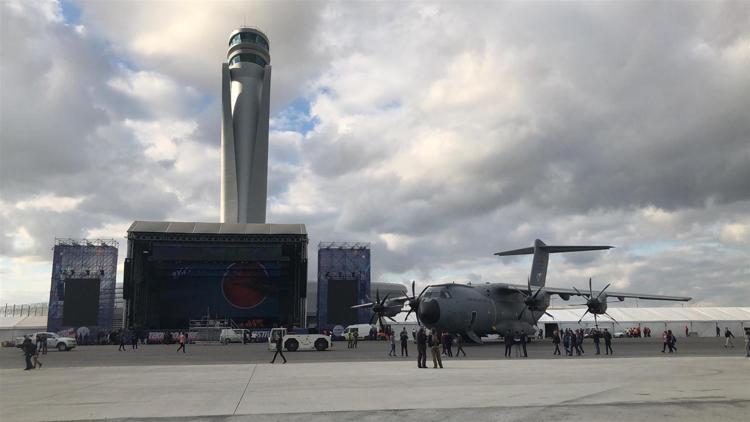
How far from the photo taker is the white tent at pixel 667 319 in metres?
65.9

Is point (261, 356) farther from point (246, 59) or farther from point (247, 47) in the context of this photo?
point (247, 47)

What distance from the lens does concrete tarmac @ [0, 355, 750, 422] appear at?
31.1ft

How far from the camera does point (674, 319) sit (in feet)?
228

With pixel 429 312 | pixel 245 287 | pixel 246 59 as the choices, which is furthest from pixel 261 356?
pixel 246 59

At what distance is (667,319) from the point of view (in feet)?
227

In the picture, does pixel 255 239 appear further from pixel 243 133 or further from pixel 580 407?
pixel 580 407

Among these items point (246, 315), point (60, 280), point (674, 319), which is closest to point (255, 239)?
point (246, 315)

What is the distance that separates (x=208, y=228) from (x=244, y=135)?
36.4 metres

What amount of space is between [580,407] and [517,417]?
1.67 meters

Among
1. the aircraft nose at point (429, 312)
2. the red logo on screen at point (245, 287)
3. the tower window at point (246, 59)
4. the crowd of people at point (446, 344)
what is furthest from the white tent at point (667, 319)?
the tower window at point (246, 59)

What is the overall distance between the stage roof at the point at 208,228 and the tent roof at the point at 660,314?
117 feet

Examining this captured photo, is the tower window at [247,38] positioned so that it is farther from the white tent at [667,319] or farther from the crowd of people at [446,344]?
the white tent at [667,319]

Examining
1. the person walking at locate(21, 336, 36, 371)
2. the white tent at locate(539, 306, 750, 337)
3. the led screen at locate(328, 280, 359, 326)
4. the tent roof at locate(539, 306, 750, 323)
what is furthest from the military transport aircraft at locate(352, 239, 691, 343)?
the tent roof at locate(539, 306, 750, 323)

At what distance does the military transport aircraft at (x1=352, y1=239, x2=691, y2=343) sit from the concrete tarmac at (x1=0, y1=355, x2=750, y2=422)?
11.8m
